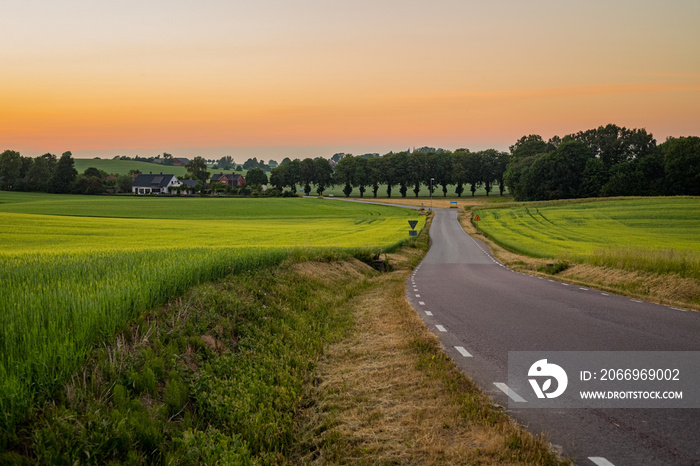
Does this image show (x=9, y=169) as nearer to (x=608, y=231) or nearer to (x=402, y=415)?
(x=608, y=231)

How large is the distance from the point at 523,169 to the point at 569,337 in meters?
119

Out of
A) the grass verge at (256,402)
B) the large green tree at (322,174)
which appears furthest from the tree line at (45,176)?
the grass verge at (256,402)

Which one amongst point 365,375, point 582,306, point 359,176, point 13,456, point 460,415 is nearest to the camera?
point 13,456

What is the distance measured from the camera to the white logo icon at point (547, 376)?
6.92m

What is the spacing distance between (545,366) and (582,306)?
6744mm

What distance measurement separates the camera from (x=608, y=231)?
57.6 metres

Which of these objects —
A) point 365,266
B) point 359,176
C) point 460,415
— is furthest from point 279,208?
point 460,415

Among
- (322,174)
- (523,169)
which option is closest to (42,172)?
(322,174)

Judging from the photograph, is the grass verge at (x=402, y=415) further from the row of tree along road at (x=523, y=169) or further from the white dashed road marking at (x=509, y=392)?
the row of tree along road at (x=523, y=169)

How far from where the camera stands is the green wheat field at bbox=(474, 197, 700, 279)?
20.7 m

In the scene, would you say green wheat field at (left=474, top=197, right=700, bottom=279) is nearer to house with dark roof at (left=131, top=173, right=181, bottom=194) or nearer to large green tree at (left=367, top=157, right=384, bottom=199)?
large green tree at (left=367, top=157, right=384, bottom=199)

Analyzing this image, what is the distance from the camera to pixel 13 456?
4.04 m

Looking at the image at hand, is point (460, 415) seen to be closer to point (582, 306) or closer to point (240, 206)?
point (582, 306)

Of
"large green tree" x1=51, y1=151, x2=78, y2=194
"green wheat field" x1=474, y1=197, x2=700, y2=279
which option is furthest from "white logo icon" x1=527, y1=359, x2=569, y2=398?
"large green tree" x1=51, y1=151, x2=78, y2=194
